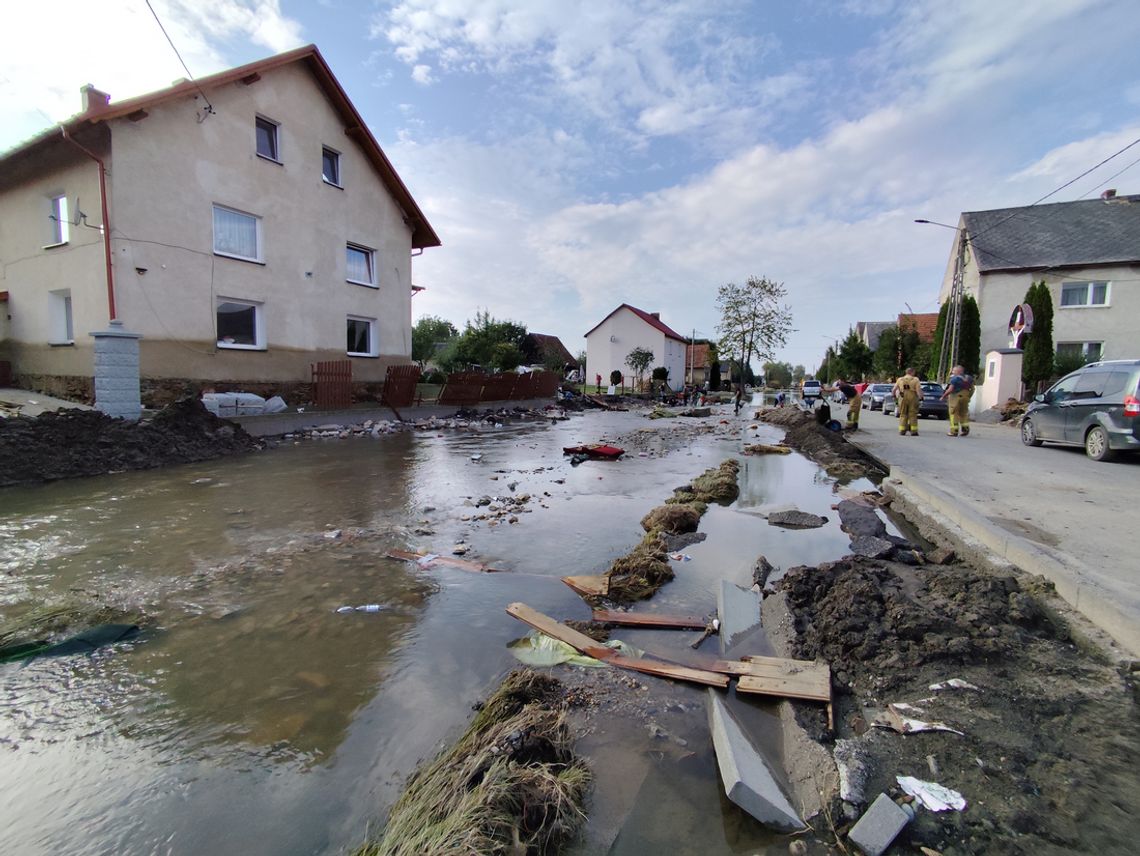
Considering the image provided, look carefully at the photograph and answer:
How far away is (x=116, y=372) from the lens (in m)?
10.3

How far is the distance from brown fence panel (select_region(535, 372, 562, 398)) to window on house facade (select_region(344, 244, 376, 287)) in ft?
33.5

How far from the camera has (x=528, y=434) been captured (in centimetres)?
1638

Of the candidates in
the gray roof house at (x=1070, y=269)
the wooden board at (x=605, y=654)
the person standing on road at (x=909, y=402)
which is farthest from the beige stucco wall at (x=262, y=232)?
the gray roof house at (x=1070, y=269)

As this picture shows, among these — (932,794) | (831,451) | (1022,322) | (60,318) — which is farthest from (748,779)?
(1022,322)

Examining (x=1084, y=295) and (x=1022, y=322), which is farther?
(x=1084, y=295)

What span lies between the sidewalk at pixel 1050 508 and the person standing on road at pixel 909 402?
8.37 ft

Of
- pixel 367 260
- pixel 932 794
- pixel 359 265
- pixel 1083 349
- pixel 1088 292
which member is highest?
pixel 1088 292

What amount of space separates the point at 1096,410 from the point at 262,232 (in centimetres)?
1962

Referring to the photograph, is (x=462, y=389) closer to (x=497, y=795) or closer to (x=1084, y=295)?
(x=497, y=795)

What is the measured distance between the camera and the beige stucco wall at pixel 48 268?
12484 millimetres

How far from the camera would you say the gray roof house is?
24531 mm

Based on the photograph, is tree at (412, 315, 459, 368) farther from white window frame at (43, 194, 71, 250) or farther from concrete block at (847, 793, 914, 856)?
concrete block at (847, 793, 914, 856)

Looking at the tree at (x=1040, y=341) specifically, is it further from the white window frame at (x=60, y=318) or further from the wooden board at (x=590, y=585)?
the white window frame at (x=60, y=318)

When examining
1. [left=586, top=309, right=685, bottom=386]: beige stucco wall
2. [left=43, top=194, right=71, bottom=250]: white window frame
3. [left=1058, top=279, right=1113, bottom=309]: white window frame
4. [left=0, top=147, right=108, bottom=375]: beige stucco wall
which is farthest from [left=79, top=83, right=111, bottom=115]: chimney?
[left=586, top=309, right=685, bottom=386]: beige stucco wall
